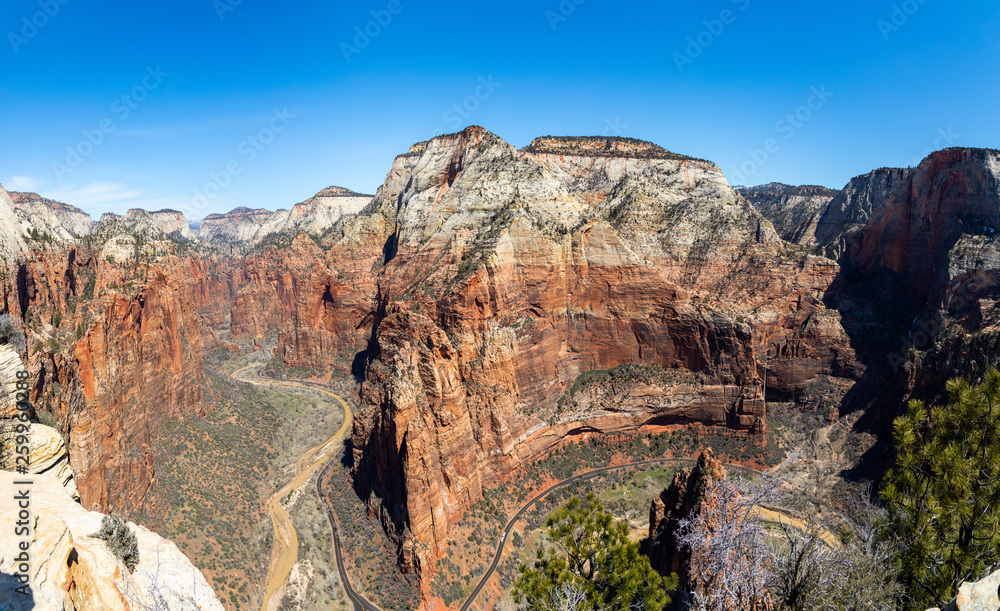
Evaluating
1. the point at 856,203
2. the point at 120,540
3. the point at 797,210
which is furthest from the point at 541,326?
the point at 797,210

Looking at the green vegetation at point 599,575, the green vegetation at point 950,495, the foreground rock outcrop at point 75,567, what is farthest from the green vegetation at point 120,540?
the green vegetation at point 950,495

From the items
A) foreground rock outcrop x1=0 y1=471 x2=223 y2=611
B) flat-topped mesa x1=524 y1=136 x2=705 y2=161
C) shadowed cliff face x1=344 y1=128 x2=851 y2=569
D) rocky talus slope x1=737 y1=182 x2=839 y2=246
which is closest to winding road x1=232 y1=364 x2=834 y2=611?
shadowed cliff face x1=344 y1=128 x2=851 y2=569

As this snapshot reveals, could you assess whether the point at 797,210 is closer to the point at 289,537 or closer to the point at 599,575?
the point at 599,575

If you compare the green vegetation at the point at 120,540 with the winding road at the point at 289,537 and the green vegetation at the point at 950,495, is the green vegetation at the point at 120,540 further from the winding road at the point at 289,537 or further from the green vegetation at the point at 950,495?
the winding road at the point at 289,537

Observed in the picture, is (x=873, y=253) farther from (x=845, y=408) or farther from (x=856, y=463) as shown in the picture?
(x=856, y=463)

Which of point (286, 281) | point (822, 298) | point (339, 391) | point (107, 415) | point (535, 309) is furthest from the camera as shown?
point (286, 281)

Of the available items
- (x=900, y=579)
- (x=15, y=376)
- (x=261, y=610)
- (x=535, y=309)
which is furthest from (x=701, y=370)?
(x=15, y=376)
